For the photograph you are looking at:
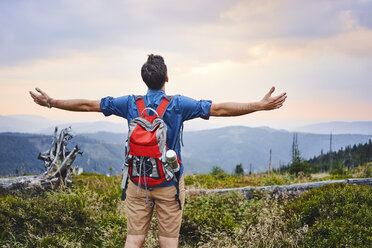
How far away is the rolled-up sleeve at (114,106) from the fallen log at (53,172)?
5.22 m

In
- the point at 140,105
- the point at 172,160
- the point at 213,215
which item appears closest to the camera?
the point at 172,160

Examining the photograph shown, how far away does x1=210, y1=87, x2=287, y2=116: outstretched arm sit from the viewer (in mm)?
3094

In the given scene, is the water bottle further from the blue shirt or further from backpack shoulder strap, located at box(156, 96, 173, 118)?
backpack shoulder strap, located at box(156, 96, 173, 118)

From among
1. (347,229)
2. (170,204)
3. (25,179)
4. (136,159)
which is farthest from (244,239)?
(25,179)

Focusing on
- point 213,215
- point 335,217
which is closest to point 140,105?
point 213,215

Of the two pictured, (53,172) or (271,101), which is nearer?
(271,101)

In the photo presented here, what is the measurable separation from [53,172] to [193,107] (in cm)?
744

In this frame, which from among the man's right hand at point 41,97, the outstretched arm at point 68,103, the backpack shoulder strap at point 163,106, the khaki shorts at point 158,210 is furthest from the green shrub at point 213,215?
the man's right hand at point 41,97

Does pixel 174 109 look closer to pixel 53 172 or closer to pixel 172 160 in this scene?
pixel 172 160

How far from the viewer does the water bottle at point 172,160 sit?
115 inches

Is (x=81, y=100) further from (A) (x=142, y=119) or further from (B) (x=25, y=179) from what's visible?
(B) (x=25, y=179)

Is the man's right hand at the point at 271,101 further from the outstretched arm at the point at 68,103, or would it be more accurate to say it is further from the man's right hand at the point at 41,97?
the man's right hand at the point at 41,97

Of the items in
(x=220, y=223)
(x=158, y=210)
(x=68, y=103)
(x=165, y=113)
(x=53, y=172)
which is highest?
(x=68, y=103)

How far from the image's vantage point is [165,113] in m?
3.16
